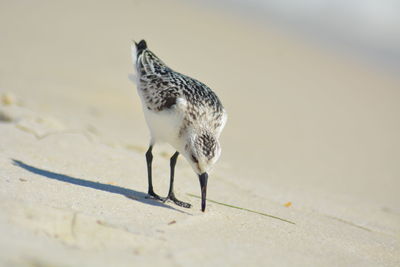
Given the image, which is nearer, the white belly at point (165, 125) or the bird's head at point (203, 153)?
the bird's head at point (203, 153)

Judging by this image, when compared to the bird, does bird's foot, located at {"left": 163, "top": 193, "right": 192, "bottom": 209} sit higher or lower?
lower

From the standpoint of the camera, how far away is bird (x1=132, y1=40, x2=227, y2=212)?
590 centimetres

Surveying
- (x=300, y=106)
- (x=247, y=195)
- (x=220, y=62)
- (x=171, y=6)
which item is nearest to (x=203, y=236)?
(x=247, y=195)

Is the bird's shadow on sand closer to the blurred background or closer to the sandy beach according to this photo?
the sandy beach

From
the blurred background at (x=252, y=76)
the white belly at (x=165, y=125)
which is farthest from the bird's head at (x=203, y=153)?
the blurred background at (x=252, y=76)

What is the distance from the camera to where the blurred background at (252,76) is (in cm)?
1016

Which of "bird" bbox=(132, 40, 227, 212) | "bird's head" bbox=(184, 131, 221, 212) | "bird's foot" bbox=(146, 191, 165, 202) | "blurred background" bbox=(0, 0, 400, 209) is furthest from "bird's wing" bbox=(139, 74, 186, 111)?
"blurred background" bbox=(0, 0, 400, 209)

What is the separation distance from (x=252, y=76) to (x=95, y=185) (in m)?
11.1

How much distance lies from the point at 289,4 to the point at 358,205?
72.0ft

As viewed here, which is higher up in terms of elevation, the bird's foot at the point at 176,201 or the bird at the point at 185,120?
the bird at the point at 185,120

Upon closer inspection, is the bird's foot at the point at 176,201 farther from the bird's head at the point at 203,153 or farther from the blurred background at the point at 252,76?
the blurred background at the point at 252,76

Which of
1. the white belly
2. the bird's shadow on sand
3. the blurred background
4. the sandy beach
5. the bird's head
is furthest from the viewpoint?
the blurred background

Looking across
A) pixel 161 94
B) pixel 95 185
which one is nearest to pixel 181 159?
pixel 161 94

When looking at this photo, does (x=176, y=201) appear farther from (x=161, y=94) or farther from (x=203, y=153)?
(x=161, y=94)
